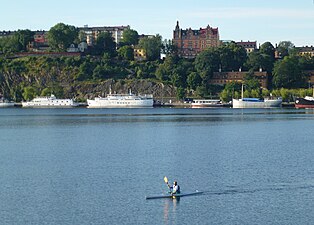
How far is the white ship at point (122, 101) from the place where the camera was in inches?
7653

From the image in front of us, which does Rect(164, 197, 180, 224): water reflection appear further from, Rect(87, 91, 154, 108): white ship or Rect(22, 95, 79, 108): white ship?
Rect(22, 95, 79, 108): white ship

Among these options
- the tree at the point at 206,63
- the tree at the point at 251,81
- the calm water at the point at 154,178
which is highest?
the tree at the point at 206,63

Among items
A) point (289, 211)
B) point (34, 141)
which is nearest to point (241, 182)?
point (289, 211)

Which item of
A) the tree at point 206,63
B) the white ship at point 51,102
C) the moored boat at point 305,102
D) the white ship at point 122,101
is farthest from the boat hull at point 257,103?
the white ship at point 51,102

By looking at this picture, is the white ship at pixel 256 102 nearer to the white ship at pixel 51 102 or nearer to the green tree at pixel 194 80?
the green tree at pixel 194 80

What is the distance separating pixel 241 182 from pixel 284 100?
148 meters

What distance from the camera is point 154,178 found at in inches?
2071

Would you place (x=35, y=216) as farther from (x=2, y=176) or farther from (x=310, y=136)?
(x=310, y=136)

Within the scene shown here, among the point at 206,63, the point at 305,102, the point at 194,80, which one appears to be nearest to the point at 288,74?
the point at 305,102

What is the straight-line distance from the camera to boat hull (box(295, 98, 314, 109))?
186 metres

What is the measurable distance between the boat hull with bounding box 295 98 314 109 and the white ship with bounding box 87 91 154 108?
3862cm

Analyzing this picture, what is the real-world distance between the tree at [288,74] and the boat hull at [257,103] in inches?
301

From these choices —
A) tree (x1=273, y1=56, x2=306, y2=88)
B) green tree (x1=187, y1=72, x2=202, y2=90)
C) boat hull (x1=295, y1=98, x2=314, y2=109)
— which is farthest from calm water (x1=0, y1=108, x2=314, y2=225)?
tree (x1=273, y1=56, x2=306, y2=88)

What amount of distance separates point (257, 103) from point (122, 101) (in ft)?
120
